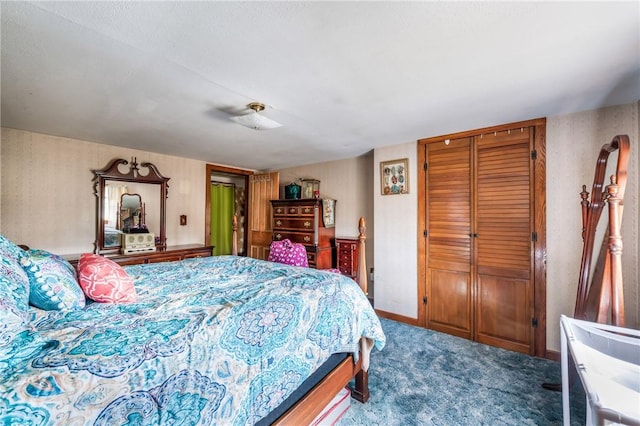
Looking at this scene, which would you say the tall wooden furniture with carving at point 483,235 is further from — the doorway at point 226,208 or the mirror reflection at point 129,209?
the mirror reflection at point 129,209

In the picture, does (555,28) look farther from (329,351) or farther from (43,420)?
(43,420)

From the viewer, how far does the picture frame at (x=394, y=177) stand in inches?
132

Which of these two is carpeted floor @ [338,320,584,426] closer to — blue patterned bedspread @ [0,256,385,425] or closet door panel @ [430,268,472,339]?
closet door panel @ [430,268,472,339]

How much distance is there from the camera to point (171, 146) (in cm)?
353

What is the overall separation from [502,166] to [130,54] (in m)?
3.33

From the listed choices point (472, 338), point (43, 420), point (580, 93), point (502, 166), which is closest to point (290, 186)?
point (502, 166)

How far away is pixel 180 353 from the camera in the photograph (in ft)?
3.11

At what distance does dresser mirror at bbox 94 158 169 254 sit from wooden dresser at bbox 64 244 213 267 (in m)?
0.26

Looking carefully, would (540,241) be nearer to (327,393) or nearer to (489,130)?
(489,130)

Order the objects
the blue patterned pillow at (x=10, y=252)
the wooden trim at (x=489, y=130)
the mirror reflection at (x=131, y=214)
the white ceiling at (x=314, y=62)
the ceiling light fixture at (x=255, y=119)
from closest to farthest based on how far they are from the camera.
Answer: the blue patterned pillow at (x=10, y=252) < the white ceiling at (x=314, y=62) < the ceiling light fixture at (x=255, y=119) < the wooden trim at (x=489, y=130) < the mirror reflection at (x=131, y=214)

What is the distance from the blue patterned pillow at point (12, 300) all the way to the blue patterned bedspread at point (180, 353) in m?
0.05

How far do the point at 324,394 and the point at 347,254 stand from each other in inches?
98.4

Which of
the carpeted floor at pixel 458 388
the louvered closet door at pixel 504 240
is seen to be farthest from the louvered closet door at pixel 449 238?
the carpeted floor at pixel 458 388

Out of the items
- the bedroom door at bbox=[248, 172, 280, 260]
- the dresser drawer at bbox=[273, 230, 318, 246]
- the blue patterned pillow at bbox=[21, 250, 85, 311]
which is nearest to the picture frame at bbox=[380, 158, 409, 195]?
the dresser drawer at bbox=[273, 230, 318, 246]
